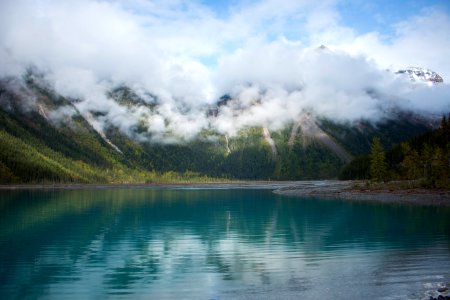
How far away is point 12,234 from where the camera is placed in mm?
48625

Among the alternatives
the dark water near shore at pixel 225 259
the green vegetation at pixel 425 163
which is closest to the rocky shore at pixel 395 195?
the green vegetation at pixel 425 163

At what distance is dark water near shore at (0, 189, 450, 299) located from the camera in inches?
975

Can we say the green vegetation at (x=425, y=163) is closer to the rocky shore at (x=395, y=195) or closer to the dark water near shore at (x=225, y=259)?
the rocky shore at (x=395, y=195)

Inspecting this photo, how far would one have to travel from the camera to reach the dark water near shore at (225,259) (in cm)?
2477

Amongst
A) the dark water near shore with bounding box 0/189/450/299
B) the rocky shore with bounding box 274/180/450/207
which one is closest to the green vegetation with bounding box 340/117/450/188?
the rocky shore with bounding box 274/180/450/207

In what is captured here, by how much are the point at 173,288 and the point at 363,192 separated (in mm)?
102287

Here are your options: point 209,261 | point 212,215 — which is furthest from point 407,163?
point 209,261

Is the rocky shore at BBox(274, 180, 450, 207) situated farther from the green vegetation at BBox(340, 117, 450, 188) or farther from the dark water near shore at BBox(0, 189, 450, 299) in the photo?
the dark water near shore at BBox(0, 189, 450, 299)

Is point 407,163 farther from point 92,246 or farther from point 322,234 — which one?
point 92,246

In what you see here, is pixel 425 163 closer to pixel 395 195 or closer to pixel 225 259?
pixel 395 195

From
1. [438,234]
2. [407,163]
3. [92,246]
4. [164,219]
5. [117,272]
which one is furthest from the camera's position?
[407,163]

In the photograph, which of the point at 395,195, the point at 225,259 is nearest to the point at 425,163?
the point at 395,195

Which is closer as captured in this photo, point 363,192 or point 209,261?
point 209,261

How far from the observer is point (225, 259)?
34.9 m
